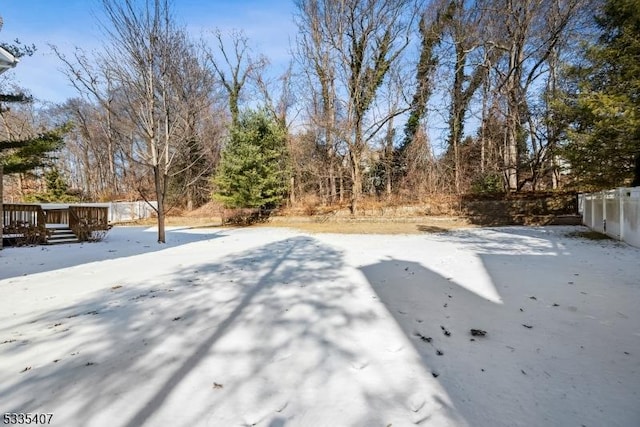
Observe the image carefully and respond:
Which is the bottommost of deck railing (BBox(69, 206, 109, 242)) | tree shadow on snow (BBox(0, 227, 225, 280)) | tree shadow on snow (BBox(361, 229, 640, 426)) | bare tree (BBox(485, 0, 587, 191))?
tree shadow on snow (BBox(361, 229, 640, 426))

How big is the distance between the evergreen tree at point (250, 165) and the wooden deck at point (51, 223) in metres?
7.18

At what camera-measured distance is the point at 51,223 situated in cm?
1141

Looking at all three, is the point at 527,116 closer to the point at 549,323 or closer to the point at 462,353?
the point at 549,323

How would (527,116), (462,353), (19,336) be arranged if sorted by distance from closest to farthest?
(462,353) < (19,336) < (527,116)

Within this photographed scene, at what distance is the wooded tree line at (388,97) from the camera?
9633 mm

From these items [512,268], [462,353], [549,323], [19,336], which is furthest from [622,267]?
[19,336]

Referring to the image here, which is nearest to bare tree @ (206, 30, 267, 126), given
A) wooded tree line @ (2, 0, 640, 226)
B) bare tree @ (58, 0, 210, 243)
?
wooded tree line @ (2, 0, 640, 226)

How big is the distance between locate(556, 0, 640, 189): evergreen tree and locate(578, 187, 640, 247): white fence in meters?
0.88

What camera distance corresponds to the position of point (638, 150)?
26.5 feet

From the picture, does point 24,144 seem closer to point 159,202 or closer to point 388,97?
point 159,202

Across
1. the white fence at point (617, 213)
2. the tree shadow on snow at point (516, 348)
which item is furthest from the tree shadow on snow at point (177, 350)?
the white fence at point (617, 213)

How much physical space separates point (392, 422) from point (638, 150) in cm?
1053

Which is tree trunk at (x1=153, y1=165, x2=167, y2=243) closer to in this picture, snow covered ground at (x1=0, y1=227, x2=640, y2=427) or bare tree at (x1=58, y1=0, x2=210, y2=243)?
bare tree at (x1=58, y1=0, x2=210, y2=243)

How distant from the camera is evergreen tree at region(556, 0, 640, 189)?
26.0 feet
